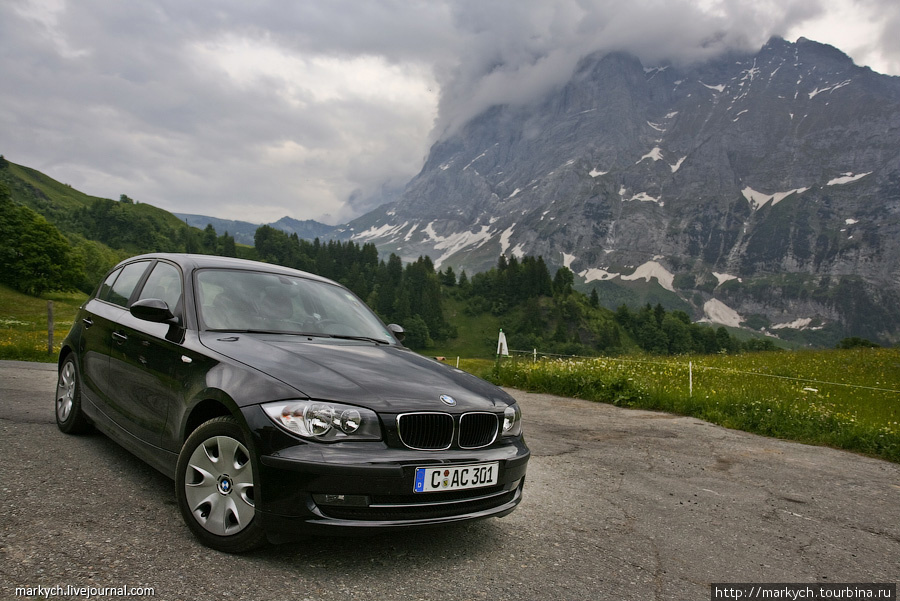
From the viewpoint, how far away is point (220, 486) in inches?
127

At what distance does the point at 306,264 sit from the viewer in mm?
161875

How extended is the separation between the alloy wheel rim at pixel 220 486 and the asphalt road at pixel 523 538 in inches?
6.6

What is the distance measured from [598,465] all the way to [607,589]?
3.20 m

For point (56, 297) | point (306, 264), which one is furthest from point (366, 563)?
point (306, 264)

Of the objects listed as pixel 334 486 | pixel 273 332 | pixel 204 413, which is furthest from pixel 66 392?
pixel 334 486

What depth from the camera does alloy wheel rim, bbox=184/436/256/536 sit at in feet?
10.3

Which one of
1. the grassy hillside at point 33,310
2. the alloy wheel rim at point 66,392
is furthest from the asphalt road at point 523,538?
the grassy hillside at point 33,310

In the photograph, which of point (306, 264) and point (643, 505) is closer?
point (643, 505)

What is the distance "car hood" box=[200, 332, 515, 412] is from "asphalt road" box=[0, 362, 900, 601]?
90 cm

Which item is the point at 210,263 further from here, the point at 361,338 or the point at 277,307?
the point at 361,338

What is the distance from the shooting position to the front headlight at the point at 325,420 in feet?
9.96

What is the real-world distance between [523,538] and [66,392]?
4521 millimetres

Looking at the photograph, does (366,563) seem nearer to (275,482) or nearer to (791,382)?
(275,482)

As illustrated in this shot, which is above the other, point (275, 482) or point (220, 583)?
point (275, 482)
